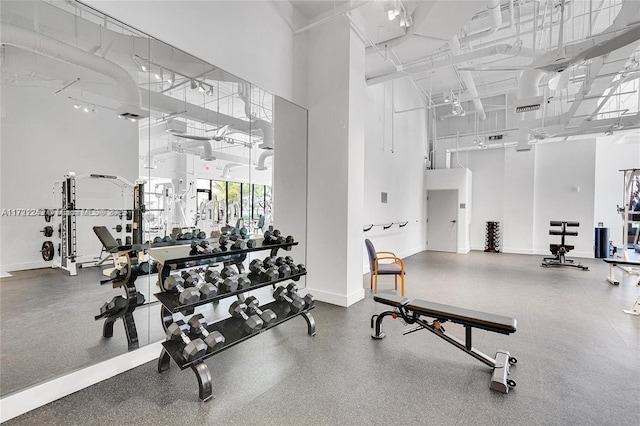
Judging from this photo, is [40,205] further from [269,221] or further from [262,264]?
[269,221]

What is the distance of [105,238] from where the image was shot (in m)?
2.55

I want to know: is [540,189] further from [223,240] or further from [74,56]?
[74,56]

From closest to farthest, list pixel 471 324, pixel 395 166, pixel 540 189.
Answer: pixel 471 324 → pixel 395 166 → pixel 540 189

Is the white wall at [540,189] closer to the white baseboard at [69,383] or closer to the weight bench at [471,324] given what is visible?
the weight bench at [471,324]

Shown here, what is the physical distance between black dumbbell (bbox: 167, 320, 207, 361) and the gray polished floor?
12.6 inches

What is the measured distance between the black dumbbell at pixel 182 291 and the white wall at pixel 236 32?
216 cm

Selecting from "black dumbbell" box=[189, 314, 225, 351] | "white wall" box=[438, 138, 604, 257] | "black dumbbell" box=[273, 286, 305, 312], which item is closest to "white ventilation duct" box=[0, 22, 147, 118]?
"black dumbbell" box=[189, 314, 225, 351]

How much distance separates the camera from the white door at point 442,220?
9.73 meters

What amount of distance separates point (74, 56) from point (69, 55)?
0.03 meters

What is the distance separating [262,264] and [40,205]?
185 centimetres

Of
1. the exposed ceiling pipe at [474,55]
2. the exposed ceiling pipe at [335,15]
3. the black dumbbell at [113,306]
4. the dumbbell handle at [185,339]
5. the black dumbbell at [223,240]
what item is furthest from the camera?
the exposed ceiling pipe at [474,55]

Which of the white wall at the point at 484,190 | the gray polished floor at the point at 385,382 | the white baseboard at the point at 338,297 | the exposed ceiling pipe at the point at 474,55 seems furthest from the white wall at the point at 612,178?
the white baseboard at the point at 338,297

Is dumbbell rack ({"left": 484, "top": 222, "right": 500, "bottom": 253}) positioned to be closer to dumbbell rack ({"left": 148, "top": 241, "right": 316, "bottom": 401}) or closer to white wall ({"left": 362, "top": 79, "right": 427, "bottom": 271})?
white wall ({"left": 362, "top": 79, "right": 427, "bottom": 271})

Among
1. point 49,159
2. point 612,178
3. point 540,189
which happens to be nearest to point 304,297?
point 49,159
